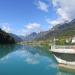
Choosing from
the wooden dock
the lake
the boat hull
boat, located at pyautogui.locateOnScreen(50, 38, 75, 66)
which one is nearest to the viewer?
the lake

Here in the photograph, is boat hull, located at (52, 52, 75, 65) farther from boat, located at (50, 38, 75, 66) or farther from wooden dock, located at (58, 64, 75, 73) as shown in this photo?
wooden dock, located at (58, 64, 75, 73)

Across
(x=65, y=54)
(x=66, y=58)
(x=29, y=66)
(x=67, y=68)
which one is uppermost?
(x=65, y=54)

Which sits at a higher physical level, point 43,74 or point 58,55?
point 58,55

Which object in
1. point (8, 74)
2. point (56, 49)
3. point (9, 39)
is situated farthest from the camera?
point (9, 39)

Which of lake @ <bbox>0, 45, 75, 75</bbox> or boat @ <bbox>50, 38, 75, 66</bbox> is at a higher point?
boat @ <bbox>50, 38, 75, 66</bbox>

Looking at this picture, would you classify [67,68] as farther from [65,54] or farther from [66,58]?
[65,54]

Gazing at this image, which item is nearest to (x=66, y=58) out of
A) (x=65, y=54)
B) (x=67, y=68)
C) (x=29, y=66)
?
(x=65, y=54)

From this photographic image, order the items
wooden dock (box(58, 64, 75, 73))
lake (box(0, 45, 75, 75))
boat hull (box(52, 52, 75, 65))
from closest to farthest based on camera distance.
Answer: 1. lake (box(0, 45, 75, 75))
2. wooden dock (box(58, 64, 75, 73))
3. boat hull (box(52, 52, 75, 65))

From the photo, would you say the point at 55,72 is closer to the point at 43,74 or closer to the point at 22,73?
the point at 43,74

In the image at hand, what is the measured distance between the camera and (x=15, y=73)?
2403cm

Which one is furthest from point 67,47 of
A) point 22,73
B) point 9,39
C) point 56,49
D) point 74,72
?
point 9,39

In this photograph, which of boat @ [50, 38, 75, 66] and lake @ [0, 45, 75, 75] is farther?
boat @ [50, 38, 75, 66]

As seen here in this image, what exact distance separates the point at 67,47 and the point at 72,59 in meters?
1.99

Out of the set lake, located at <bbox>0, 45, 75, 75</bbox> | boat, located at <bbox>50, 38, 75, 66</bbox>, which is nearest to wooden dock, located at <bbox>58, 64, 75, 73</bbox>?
boat, located at <bbox>50, 38, 75, 66</bbox>
